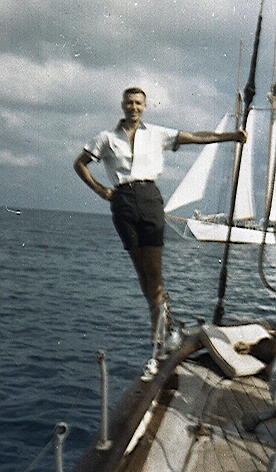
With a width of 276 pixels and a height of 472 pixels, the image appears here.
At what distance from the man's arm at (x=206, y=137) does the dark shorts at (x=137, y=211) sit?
1.24 feet

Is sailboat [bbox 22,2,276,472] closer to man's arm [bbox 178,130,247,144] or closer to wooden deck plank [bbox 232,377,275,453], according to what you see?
wooden deck plank [bbox 232,377,275,453]

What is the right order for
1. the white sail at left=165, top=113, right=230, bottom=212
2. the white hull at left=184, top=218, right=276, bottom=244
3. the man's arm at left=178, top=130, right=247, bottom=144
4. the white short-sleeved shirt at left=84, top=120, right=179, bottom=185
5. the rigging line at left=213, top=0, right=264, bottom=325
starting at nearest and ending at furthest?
the white short-sleeved shirt at left=84, top=120, right=179, bottom=185 → the man's arm at left=178, top=130, right=247, bottom=144 → the rigging line at left=213, top=0, right=264, bottom=325 → the white sail at left=165, top=113, right=230, bottom=212 → the white hull at left=184, top=218, right=276, bottom=244

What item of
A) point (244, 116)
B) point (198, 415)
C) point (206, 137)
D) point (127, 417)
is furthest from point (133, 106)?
point (198, 415)

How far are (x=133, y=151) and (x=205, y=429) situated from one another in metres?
2.26

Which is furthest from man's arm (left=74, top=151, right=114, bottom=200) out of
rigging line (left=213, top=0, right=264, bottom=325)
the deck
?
rigging line (left=213, top=0, right=264, bottom=325)

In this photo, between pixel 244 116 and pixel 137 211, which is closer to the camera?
pixel 137 211

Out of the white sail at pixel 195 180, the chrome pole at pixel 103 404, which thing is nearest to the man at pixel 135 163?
the chrome pole at pixel 103 404

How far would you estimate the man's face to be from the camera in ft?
11.5

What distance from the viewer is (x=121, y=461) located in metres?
3.34

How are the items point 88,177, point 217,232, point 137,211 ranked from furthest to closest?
point 217,232, point 137,211, point 88,177

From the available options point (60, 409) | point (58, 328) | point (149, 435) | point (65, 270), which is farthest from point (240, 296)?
point (149, 435)

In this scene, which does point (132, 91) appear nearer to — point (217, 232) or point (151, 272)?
point (151, 272)

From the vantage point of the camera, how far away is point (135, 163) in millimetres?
3580

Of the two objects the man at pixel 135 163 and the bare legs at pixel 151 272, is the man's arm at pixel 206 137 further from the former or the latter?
the bare legs at pixel 151 272
